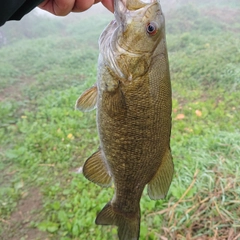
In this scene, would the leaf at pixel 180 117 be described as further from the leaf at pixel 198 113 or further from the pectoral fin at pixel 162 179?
the pectoral fin at pixel 162 179

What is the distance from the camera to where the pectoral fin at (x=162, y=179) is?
1661mm

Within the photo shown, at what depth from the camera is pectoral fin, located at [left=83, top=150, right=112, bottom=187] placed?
1813 mm

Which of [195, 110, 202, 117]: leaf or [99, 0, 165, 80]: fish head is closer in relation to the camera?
[99, 0, 165, 80]: fish head

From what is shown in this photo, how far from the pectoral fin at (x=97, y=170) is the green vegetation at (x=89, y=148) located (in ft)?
5.43

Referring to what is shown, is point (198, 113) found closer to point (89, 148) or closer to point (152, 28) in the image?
point (89, 148)

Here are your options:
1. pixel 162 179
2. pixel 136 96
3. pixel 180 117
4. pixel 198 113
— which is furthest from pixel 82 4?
pixel 198 113

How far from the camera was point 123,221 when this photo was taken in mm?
1908

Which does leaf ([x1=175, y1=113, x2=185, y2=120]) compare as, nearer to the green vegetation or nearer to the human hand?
the green vegetation

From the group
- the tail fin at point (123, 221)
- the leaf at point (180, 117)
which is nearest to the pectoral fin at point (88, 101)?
the tail fin at point (123, 221)

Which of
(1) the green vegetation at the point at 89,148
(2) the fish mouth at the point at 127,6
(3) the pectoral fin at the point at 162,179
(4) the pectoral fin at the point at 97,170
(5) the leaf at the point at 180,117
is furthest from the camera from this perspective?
(5) the leaf at the point at 180,117

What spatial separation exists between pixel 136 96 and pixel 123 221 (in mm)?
838

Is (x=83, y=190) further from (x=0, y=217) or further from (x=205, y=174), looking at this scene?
(x=205, y=174)

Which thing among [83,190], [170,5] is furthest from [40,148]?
[170,5]

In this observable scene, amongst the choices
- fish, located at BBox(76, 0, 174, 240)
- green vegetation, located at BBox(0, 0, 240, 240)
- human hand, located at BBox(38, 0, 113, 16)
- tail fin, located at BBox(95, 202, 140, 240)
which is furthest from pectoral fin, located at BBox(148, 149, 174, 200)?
green vegetation, located at BBox(0, 0, 240, 240)
